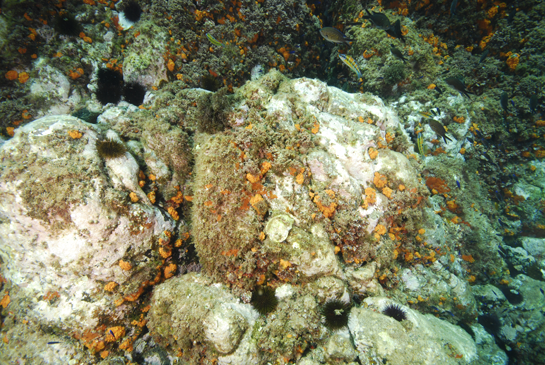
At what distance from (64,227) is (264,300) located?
3.65m

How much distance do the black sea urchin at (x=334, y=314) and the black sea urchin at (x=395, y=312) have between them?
0.86m

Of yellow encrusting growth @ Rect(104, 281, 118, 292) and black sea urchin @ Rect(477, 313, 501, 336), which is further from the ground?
yellow encrusting growth @ Rect(104, 281, 118, 292)

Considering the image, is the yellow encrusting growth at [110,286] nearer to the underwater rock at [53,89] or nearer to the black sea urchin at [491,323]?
the underwater rock at [53,89]

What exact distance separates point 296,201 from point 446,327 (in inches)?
185

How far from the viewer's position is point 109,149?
12.8 ft

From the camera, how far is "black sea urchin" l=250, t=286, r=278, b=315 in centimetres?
385

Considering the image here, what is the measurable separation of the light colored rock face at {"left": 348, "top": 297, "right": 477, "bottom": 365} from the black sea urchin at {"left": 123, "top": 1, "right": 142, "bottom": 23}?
389 inches

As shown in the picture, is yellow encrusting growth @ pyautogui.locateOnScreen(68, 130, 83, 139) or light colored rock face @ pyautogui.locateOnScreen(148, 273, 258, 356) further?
yellow encrusting growth @ pyautogui.locateOnScreen(68, 130, 83, 139)

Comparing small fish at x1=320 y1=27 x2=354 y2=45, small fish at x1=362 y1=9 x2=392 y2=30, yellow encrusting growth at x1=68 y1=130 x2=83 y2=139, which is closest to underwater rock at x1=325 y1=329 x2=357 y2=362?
yellow encrusting growth at x1=68 y1=130 x2=83 y2=139

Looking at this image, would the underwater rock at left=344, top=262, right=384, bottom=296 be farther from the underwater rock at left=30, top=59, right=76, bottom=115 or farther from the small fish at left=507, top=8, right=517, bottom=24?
the small fish at left=507, top=8, right=517, bottom=24

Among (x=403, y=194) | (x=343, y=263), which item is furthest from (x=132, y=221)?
(x=403, y=194)

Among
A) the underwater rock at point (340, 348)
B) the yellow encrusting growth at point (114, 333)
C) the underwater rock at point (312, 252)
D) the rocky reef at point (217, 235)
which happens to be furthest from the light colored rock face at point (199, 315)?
the underwater rock at point (340, 348)

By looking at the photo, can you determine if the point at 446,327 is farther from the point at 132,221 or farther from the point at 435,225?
the point at 132,221

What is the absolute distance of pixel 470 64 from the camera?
24.3 ft
